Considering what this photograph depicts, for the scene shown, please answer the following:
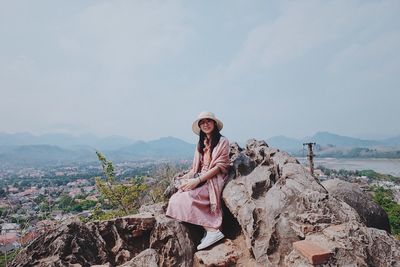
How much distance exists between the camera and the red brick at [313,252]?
295cm

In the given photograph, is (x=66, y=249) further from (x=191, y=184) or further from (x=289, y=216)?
(x=289, y=216)

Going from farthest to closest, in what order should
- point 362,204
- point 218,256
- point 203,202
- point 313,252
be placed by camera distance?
1. point 362,204
2. point 203,202
3. point 218,256
4. point 313,252

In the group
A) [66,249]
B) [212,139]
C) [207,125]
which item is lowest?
[66,249]

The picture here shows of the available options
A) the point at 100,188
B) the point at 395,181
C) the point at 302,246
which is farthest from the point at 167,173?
the point at 395,181

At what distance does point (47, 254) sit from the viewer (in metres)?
3.76

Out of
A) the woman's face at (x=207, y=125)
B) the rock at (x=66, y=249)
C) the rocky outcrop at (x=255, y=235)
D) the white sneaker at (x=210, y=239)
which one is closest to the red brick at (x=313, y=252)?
the rocky outcrop at (x=255, y=235)

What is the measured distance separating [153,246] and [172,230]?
1.26 feet

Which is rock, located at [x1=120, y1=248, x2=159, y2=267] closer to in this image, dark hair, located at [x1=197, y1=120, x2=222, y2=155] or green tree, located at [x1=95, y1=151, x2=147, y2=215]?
dark hair, located at [x1=197, y1=120, x2=222, y2=155]

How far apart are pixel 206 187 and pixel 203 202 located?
26 centimetres

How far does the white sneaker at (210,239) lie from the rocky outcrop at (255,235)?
0.09 meters

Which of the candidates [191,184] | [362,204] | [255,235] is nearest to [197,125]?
[191,184]

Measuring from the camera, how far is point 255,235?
4.13 metres

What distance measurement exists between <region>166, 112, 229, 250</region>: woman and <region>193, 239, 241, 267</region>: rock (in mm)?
122

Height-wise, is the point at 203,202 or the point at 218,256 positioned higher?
the point at 203,202
